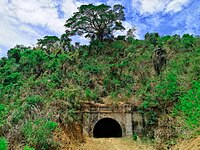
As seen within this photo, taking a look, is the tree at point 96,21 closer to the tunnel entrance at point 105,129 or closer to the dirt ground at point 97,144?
the tunnel entrance at point 105,129

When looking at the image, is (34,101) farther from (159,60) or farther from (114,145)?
(159,60)

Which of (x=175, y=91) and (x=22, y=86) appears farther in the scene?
(x=22, y=86)

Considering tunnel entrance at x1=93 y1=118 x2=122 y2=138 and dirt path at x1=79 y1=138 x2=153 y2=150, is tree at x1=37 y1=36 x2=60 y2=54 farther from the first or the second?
dirt path at x1=79 y1=138 x2=153 y2=150

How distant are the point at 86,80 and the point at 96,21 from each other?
8.89m

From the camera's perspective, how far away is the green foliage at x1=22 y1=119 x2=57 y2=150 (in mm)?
9266

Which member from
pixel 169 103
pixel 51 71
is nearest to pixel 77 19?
pixel 51 71

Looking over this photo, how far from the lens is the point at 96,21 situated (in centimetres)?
2648

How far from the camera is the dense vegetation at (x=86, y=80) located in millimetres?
10382

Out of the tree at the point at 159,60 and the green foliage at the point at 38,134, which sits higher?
the tree at the point at 159,60

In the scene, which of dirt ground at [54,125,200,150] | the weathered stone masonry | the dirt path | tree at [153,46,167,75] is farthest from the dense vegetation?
the dirt path

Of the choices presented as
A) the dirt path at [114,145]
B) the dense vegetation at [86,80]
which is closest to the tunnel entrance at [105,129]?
the dense vegetation at [86,80]

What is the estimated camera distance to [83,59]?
2305 centimetres

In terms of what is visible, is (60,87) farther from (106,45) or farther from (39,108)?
(106,45)

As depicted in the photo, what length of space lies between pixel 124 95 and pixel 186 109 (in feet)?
37.7
